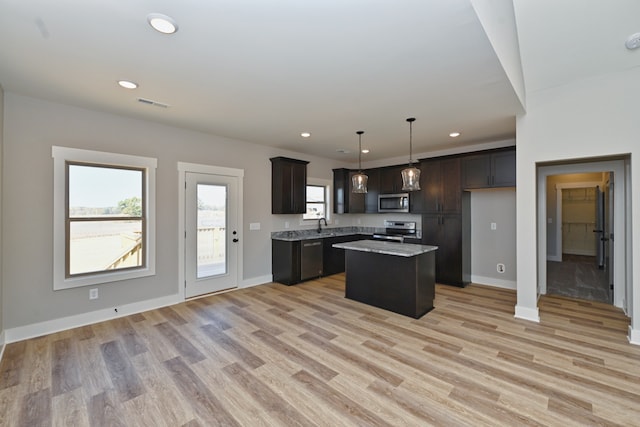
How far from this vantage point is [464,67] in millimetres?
2451

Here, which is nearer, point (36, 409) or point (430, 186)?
point (36, 409)

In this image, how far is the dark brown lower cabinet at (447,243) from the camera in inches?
200

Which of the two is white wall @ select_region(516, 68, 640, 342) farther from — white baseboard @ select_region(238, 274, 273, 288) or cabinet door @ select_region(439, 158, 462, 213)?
white baseboard @ select_region(238, 274, 273, 288)

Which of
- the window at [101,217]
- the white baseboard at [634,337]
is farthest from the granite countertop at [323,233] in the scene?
the white baseboard at [634,337]

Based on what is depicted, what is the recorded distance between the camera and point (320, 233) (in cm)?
639

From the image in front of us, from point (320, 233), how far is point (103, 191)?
4.03 meters

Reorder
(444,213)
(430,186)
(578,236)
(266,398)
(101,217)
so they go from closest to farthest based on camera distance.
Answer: (266,398) < (101,217) < (444,213) < (430,186) < (578,236)

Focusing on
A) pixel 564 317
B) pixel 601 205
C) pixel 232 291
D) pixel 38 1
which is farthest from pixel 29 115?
pixel 601 205

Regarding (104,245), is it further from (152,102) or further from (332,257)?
(332,257)

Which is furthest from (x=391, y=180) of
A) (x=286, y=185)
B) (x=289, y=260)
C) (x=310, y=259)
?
(x=289, y=260)

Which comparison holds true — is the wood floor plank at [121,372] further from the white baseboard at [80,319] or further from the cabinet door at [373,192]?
the cabinet door at [373,192]

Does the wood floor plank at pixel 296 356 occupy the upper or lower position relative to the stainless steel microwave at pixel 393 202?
lower

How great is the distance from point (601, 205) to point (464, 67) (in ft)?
16.8

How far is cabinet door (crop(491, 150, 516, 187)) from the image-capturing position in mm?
4547
